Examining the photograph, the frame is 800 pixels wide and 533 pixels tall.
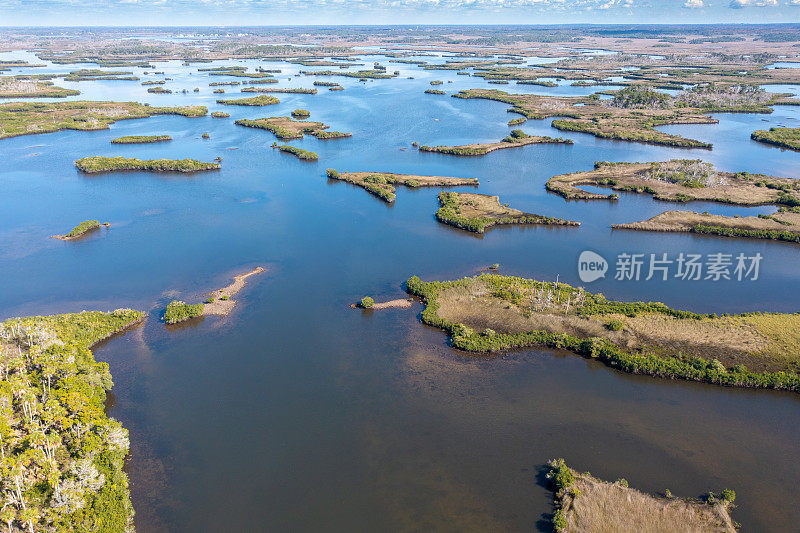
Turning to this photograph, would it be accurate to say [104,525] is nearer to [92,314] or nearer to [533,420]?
[92,314]

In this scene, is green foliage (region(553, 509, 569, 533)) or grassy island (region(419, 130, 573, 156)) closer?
green foliage (region(553, 509, 569, 533))

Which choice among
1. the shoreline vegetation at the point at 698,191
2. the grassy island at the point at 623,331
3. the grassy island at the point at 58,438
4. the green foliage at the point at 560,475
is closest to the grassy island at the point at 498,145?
the shoreline vegetation at the point at 698,191

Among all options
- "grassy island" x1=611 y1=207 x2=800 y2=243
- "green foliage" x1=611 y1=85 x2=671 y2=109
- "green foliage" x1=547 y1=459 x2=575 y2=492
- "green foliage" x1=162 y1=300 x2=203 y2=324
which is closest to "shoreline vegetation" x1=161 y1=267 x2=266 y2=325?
"green foliage" x1=162 y1=300 x2=203 y2=324

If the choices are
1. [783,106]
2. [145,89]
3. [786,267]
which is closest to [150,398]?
[786,267]

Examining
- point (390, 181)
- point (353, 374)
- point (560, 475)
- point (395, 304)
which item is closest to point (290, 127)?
point (390, 181)

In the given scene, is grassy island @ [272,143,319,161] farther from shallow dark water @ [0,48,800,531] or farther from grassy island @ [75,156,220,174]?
grassy island @ [75,156,220,174]

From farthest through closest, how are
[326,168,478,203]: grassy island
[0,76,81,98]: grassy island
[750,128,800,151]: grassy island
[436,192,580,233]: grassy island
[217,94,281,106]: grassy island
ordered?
1. [0,76,81,98]: grassy island
2. [217,94,281,106]: grassy island
3. [750,128,800,151]: grassy island
4. [326,168,478,203]: grassy island
5. [436,192,580,233]: grassy island

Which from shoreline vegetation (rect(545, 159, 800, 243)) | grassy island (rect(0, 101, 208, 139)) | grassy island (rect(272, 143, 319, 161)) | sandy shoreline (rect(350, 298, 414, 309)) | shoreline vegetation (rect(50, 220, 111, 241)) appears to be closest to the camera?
sandy shoreline (rect(350, 298, 414, 309))

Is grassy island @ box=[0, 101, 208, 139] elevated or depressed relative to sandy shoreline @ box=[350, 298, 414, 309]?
elevated
